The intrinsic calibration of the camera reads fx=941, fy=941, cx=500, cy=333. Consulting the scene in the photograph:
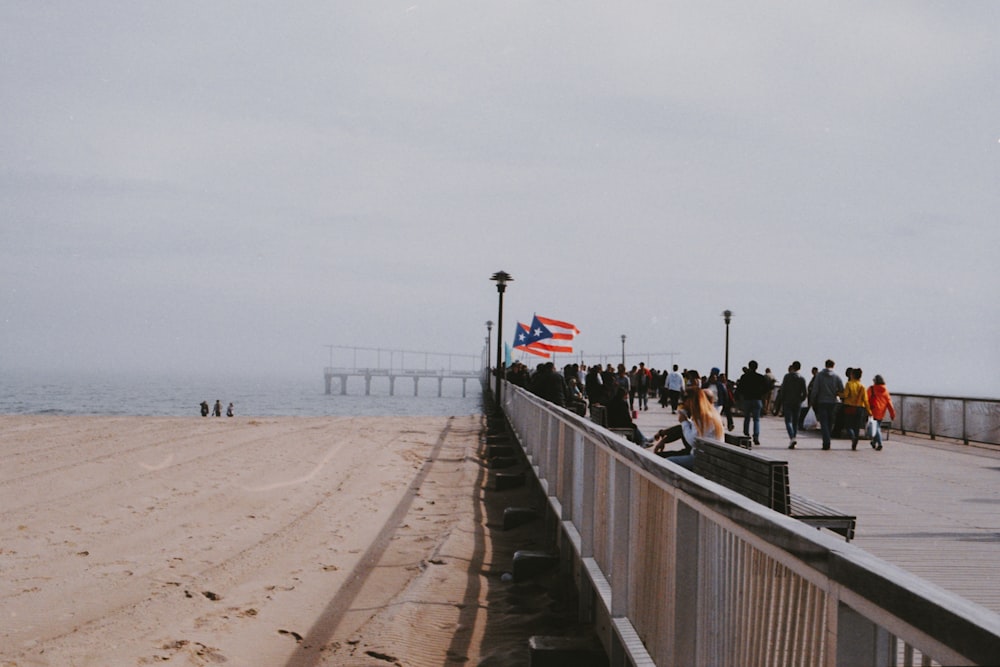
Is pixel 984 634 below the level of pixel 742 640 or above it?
above

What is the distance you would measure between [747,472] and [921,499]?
549cm

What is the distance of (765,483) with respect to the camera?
20.0 ft

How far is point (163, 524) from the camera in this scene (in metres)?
11.8

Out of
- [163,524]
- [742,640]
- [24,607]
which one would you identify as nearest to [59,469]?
[163,524]

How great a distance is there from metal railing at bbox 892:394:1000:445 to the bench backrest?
1393 centimetres

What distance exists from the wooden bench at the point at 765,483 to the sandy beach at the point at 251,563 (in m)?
1.91

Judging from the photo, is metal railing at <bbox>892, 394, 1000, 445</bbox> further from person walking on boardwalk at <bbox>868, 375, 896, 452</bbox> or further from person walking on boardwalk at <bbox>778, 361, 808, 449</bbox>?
person walking on boardwalk at <bbox>778, 361, 808, 449</bbox>

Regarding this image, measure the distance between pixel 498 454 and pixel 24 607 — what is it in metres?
12.2

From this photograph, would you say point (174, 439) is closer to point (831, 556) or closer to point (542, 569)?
point (542, 569)

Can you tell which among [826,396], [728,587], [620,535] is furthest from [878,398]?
[728,587]

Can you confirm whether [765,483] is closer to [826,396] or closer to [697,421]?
[697,421]

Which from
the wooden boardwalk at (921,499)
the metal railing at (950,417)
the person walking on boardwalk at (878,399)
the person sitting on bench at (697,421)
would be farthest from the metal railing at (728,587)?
the metal railing at (950,417)

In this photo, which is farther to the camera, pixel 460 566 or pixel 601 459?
pixel 460 566

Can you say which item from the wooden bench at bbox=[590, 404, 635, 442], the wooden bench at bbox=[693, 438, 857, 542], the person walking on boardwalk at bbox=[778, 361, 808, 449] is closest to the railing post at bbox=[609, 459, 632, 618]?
the wooden bench at bbox=[693, 438, 857, 542]
